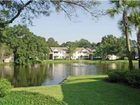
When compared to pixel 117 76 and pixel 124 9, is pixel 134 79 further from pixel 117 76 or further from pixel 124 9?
pixel 124 9

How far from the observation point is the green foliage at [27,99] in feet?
53.5

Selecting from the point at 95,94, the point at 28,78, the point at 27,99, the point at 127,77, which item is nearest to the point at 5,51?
the point at 28,78

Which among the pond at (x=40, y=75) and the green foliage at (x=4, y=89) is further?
the pond at (x=40, y=75)

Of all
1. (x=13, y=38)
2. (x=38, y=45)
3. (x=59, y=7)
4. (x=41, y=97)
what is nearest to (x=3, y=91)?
(x=41, y=97)

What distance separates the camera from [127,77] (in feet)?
73.6

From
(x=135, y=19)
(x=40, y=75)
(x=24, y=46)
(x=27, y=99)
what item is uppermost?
(x=24, y=46)

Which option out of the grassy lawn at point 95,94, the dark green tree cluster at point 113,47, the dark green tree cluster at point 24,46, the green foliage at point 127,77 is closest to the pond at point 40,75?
the green foliage at point 127,77

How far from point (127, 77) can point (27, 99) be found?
7.83m

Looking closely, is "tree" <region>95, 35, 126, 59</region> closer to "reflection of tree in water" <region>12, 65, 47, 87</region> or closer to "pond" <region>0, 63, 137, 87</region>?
"pond" <region>0, 63, 137, 87</region>

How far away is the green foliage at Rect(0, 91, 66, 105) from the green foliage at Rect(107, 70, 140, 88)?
632 centimetres

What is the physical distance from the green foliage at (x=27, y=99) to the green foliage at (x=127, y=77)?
632 centimetres

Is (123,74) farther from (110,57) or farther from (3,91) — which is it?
(110,57)

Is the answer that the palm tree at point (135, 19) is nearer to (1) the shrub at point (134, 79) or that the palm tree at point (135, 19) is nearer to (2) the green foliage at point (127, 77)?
(2) the green foliage at point (127, 77)

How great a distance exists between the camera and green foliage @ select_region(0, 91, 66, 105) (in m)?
16.3
